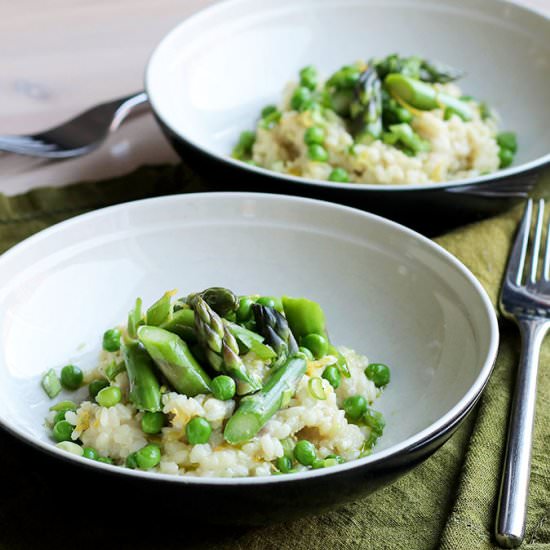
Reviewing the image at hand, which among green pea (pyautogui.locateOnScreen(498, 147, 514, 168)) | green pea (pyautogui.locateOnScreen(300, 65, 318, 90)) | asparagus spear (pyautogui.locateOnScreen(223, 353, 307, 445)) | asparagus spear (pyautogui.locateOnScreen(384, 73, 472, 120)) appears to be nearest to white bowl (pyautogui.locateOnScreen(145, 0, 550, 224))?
green pea (pyautogui.locateOnScreen(498, 147, 514, 168))

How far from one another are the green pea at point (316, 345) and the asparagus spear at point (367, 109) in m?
1.39

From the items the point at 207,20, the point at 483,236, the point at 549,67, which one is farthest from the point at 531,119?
the point at 207,20

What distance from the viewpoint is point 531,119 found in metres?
4.48

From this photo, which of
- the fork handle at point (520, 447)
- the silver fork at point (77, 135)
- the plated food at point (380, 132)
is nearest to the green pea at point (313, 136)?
the plated food at point (380, 132)

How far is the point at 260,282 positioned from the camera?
10.4 feet

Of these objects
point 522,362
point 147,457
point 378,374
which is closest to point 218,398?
point 147,457

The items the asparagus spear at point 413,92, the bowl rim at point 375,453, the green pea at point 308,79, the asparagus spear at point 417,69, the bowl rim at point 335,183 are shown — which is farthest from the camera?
the green pea at point 308,79

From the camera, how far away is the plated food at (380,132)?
379cm

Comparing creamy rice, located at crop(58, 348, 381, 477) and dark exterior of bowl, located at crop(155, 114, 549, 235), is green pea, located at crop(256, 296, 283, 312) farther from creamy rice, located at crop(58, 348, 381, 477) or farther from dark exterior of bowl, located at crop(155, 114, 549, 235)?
dark exterior of bowl, located at crop(155, 114, 549, 235)

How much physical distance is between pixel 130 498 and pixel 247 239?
1.26 metres

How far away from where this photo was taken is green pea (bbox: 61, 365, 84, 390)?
107 inches

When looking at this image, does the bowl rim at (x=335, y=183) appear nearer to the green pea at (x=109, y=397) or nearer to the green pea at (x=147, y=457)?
Answer: the green pea at (x=109, y=397)

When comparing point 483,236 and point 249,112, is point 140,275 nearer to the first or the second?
point 483,236

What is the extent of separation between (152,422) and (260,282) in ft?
2.87
